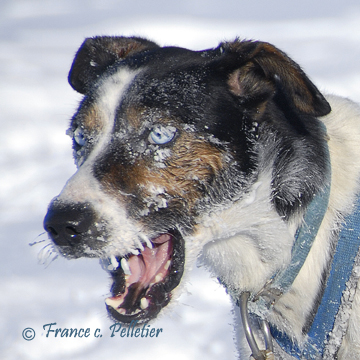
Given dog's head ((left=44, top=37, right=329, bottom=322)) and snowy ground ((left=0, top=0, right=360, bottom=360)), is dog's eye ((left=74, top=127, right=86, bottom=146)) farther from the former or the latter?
snowy ground ((left=0, top=0, right=360, bottom=360))

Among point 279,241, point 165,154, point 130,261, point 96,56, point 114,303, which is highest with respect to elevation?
point 96,56

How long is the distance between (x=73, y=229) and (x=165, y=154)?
445 mm

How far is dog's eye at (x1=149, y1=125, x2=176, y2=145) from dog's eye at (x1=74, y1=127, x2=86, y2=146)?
33cm

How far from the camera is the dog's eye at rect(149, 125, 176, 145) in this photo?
2.25 meters

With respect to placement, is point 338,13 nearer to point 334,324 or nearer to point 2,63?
point 2,63

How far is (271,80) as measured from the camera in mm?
2414

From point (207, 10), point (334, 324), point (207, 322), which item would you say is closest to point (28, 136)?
point (207, 322)

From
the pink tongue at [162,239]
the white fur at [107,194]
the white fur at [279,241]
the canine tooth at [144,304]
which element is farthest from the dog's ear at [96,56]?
the canine tooth at [144,304]

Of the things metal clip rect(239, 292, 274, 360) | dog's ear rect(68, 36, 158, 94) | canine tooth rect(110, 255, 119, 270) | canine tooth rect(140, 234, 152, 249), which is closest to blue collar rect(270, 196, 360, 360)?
metal clip rect(239, 292, 274, 360)

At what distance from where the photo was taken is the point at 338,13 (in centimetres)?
852

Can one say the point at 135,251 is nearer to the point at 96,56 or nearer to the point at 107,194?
the point at 107,194

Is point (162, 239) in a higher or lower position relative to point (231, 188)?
lower

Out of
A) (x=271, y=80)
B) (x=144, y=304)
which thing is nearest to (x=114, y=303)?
(x=144, y=304)

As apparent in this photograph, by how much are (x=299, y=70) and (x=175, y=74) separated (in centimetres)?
49
